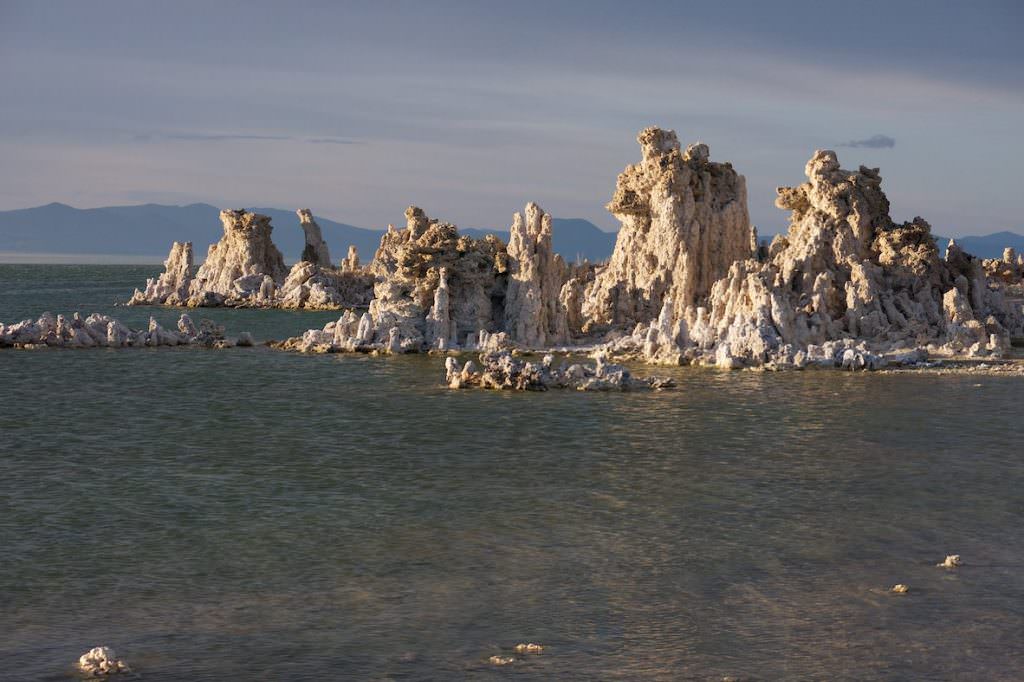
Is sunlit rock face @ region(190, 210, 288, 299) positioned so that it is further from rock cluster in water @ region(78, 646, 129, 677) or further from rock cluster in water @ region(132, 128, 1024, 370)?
rock cluster in water @ region(78, 646, 129, 677)

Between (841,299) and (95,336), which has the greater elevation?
(841,299)

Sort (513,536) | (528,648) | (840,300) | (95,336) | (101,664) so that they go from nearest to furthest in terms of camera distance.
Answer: (101,664), (528,648), (513,536), (840,300), (95,336)

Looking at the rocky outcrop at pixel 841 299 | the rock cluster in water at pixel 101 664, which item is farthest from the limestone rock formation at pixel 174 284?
the rock cluster in water at pixel 101 664

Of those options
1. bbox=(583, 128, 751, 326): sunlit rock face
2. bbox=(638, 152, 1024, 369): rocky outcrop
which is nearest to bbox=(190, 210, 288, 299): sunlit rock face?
bbox=(583, 128, 751, 326): sunlit rock face

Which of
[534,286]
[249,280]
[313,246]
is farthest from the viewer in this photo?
[313,246]

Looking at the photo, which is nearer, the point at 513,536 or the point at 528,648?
the point at 528,648

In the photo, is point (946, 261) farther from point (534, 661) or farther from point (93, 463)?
point (534, 661)

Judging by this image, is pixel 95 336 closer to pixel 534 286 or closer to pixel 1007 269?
pixel 534 286

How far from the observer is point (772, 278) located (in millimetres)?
67062

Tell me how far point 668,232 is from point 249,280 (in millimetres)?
67014

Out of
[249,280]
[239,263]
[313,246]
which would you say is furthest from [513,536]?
[313,246]

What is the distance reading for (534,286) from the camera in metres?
68.2

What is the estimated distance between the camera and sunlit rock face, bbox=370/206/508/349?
68.9m

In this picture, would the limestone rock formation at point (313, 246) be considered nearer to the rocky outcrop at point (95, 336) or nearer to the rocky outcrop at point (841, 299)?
the rocky outcrop at point (95, 336)
